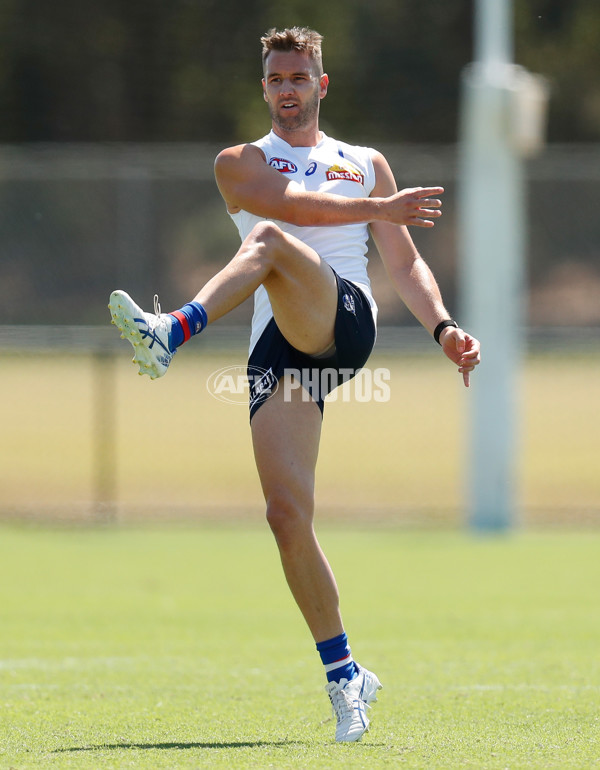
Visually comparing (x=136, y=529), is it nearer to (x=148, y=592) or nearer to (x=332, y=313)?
(x=148, y=592)

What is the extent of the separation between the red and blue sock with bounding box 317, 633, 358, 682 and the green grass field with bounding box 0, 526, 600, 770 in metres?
0.24

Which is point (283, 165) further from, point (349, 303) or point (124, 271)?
point (124, 271)

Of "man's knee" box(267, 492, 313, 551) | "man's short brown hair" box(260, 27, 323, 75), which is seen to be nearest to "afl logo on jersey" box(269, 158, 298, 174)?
"man's short brown hair" box(260, 27, 323, 75)

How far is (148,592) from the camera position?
8.58 metres

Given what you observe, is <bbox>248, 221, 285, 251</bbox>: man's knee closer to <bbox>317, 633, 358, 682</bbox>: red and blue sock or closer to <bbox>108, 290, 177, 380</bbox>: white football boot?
<bbox>108, 290, 177, 380</bbox>: white football boot

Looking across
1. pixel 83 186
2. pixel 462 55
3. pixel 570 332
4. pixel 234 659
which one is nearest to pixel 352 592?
pixel 234 659

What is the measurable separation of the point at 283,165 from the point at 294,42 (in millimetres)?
476

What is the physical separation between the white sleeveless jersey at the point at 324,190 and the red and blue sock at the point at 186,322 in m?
0.55

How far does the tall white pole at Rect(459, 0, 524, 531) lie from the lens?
11.3 meters

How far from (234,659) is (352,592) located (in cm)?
219

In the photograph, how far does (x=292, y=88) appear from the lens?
16.1 ft

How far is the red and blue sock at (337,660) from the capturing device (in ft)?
15.4

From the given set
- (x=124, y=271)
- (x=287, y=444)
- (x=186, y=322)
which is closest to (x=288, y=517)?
(x=287, y=444)

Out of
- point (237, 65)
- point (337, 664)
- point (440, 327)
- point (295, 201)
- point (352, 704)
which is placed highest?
point (237, 65)
